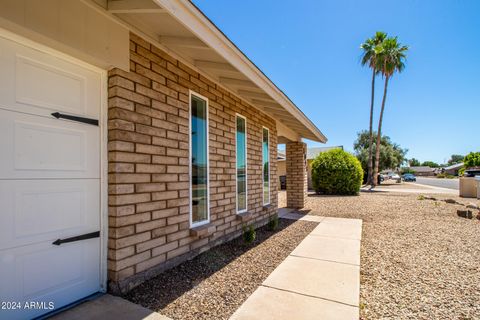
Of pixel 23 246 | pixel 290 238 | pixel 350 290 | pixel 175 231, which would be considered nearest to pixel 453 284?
pixel 350 290

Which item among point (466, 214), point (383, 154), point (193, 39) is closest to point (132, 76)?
point (193, 39)

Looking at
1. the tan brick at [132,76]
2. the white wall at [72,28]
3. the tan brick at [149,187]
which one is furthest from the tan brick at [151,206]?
the white wall at [72,28]

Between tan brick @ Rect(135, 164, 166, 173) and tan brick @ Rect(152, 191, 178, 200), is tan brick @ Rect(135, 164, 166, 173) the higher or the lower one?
the higher one

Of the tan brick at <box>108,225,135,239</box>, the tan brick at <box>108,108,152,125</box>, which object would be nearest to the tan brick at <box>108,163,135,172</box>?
the tan brick at <box>108,108,152,125</box>

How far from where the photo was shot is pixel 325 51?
12992mm

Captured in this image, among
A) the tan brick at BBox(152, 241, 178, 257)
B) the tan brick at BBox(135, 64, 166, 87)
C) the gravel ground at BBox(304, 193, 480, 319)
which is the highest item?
the tan brick at BBox(135, 64, 166, 87)

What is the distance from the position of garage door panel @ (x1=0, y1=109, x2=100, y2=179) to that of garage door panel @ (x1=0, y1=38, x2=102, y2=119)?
110 mm

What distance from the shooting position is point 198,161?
3.80 meters

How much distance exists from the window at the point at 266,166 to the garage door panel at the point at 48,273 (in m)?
4.53

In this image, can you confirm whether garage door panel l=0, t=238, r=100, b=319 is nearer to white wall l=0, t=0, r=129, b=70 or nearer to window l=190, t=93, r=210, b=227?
window l=190, t=93, r=210, b=227

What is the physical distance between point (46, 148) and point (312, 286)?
3.14 m

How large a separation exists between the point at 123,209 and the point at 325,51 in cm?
1358

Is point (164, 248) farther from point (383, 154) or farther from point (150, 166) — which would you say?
point (383, 154)

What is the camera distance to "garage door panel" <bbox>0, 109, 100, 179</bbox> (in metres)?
1.89
